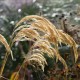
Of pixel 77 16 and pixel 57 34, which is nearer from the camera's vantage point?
pixel 57 34

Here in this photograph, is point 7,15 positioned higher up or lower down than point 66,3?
higher up

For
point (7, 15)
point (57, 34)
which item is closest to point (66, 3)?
point (7, 15)

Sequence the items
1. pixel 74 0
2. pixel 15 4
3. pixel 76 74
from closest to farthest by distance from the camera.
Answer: pixel 76 74 < pixel 15 4 < pixel 74 0

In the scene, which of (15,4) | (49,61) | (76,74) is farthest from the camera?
(15,4)

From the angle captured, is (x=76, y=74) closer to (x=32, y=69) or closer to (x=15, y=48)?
(x=32, y=69)

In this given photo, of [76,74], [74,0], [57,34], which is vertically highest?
[57,34]

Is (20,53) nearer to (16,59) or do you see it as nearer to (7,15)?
(16,59)

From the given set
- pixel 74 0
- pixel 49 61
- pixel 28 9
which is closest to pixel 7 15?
pixel 28 9
